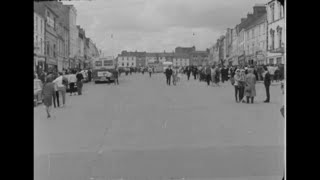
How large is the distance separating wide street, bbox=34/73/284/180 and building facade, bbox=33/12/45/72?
0.30 meters

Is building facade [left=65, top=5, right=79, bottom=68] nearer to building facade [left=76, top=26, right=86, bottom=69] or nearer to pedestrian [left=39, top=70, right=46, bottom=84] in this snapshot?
building facade [left=76, top=26, right=86, bottom=69]

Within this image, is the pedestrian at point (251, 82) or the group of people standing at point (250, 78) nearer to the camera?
the group of people standing at point (250, 78)

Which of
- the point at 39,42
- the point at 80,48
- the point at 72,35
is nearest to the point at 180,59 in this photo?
the point at 80,48

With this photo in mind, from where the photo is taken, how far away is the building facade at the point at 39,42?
9.61 feet

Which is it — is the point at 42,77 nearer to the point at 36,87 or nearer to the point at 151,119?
the point at 36,87

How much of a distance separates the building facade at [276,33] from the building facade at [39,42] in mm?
1392

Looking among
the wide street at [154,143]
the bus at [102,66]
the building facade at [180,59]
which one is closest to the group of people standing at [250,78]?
the wide street at [154,143]

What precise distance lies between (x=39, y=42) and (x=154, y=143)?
14.4 ft

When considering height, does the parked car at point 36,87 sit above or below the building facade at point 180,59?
below

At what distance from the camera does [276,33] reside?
11.5ft

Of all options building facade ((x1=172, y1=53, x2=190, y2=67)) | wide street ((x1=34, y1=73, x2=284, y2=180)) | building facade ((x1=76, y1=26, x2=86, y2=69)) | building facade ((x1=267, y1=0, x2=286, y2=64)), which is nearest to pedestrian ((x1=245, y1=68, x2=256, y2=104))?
wide street ((x1=34, y1=73, x2=284, y2=180))

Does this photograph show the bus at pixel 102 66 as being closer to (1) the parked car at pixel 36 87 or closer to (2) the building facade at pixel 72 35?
(2) the building facade at pixel 72 35

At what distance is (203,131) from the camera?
855cm
